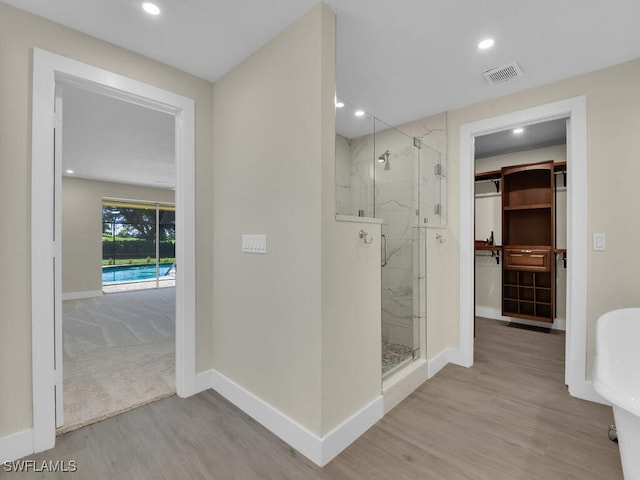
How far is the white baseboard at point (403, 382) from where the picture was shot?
2.15m

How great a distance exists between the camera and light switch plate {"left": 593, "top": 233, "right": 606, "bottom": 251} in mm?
2256

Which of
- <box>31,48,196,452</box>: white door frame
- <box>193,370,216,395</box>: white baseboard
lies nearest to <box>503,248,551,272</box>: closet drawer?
<box>193,370,216,395</box>: white baseboard

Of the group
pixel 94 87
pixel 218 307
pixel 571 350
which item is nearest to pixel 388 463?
pixel 218 307

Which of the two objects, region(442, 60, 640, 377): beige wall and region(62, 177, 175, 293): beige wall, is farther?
region(62, 177, 175, 293): beige wall

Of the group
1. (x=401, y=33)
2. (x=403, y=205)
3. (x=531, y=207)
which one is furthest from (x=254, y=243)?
(x=531, y=207)

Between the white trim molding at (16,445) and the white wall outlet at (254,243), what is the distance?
5.14 ft

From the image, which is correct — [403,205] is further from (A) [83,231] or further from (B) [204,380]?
(A) [83,231]

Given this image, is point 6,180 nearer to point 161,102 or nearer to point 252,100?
point 161,102

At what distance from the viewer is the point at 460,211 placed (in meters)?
2.98

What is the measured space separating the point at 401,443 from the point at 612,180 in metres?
2.37

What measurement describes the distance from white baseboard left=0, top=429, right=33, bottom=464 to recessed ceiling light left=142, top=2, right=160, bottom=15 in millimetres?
2447

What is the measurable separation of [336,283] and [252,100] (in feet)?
4.60

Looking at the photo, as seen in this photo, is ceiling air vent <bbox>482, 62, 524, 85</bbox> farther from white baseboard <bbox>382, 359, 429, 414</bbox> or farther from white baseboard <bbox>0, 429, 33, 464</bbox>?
white baseboard <bbox>0, 429, 33, 464</bbox>

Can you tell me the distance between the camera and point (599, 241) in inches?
89.3
